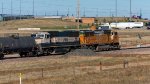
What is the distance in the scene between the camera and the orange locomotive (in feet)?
217

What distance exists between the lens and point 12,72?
31.3 metres

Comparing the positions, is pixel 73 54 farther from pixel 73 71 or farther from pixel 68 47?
pixel 73 71

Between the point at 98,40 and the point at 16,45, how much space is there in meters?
19.4

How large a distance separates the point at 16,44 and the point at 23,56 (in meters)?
3.33

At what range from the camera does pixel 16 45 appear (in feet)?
172

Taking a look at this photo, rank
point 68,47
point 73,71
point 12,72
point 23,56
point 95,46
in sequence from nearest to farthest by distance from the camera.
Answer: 1. point 12,72
2. point 73,71
3. point 23,56
4. point 68,47
5. point 95,46

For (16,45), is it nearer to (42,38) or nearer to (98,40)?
(42,38)

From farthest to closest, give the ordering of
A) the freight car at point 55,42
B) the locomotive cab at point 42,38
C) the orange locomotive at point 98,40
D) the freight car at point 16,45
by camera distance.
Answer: the orange locomotive at point 98,40
the locomotive cab at point 42,38
the freight car at point 55,42
the freight car at point 16,45

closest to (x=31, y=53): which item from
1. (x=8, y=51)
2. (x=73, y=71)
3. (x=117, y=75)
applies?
(x=8, y=51)

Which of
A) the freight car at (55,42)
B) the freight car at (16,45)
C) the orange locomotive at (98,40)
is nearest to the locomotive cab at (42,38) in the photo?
the freight car at (55,42)

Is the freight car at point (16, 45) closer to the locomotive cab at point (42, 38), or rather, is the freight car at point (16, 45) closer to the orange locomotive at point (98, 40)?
the locomotive cab at point (42, 38)

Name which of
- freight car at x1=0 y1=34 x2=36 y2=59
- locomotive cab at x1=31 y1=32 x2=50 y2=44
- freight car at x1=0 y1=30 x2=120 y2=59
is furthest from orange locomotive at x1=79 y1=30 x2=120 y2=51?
freight car at x1=0 y1=34 x2=36 y2=59

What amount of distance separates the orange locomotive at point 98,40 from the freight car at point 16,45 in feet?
39.9

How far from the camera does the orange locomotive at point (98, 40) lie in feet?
217
